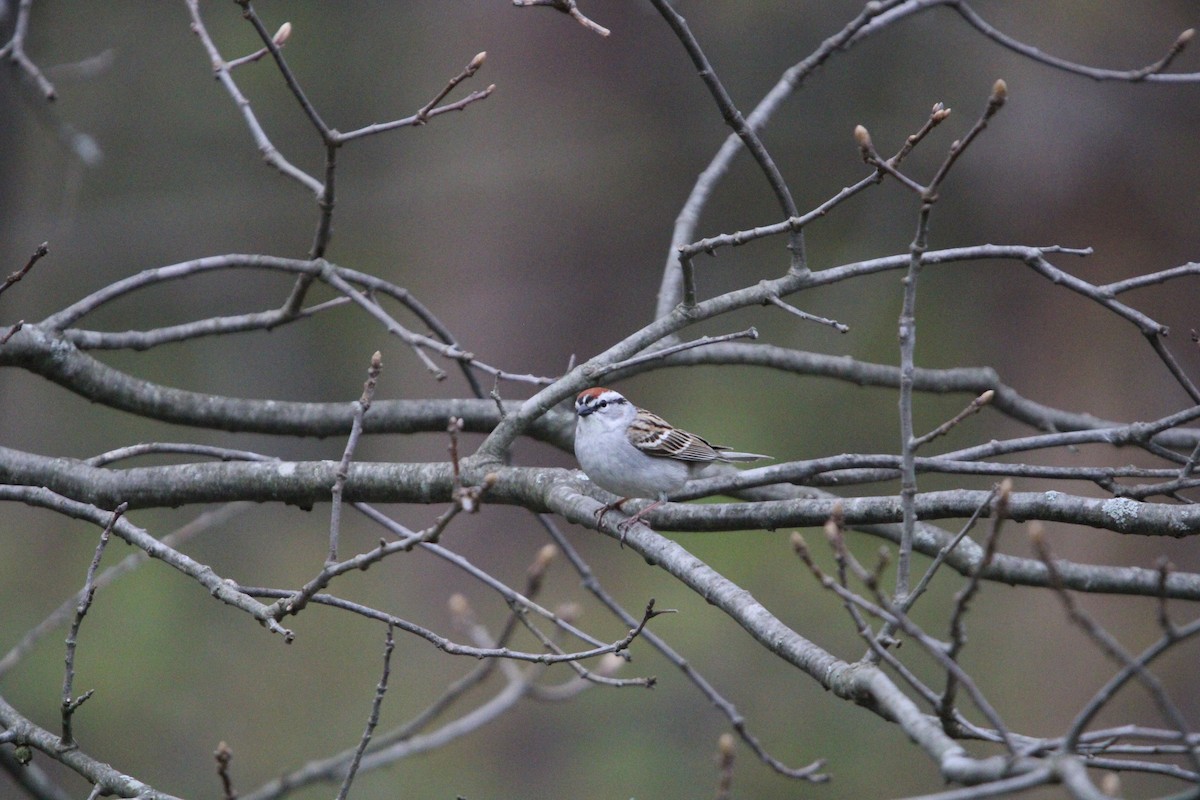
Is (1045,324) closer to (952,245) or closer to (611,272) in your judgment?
(952,245)

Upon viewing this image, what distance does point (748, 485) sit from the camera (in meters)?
2.59

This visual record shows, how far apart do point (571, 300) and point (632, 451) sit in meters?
3.96

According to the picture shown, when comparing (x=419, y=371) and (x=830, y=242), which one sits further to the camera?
(x=419, y=371)

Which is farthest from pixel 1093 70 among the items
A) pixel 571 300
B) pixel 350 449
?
pixel 571 300

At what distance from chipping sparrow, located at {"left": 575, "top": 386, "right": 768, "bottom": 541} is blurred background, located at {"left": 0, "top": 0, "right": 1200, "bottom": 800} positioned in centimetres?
211

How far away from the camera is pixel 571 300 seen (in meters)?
7.44

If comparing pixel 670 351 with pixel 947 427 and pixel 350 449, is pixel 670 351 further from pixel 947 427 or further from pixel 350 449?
pixel 350 449

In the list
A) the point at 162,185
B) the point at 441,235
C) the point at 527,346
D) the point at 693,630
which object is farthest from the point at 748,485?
the point at 162,185

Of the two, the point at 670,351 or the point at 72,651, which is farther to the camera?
the point at 670,351

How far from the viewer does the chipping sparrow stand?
11.3 feet

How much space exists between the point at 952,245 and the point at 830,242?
80 cm

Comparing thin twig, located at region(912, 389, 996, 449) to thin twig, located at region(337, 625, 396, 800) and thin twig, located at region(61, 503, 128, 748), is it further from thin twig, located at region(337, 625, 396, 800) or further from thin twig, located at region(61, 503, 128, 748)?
thin twig, located at region(61, 503, 128, 748)

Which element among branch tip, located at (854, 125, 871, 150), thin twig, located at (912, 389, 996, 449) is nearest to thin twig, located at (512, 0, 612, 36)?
branch tip, located at (854, 125, 871, 150)

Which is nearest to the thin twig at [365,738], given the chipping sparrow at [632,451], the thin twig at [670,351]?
the thin twig at [670,351]
